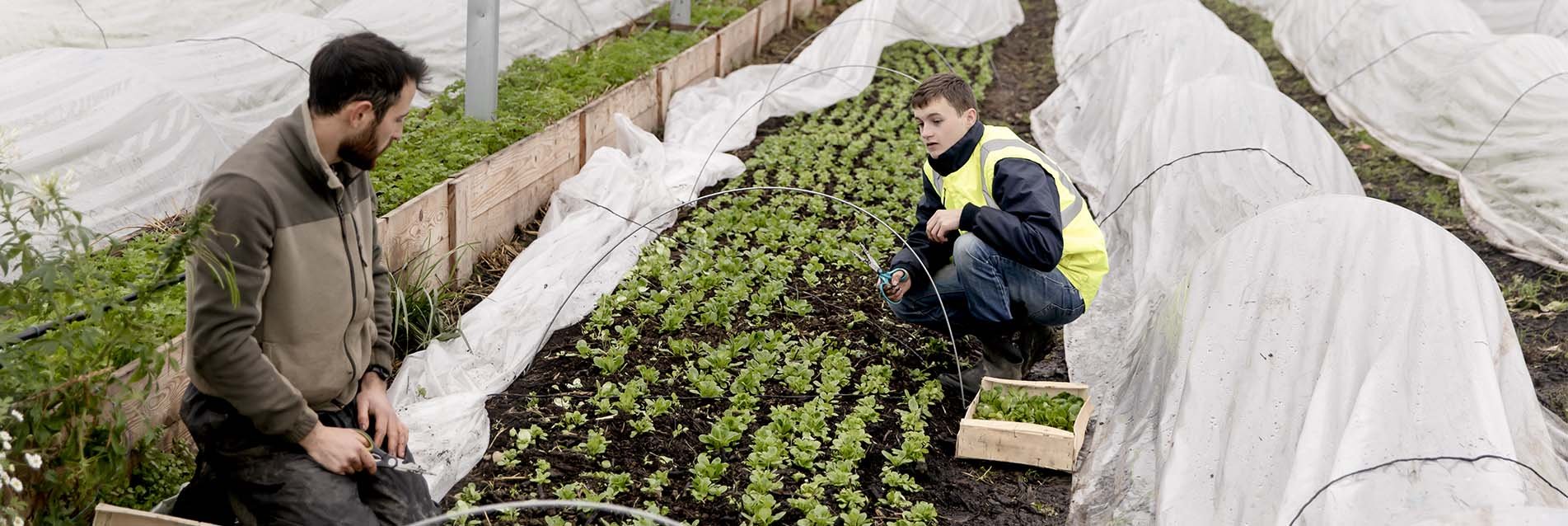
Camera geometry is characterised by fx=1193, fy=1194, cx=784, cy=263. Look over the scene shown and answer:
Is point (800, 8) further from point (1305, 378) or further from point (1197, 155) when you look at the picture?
point (1305, 378)

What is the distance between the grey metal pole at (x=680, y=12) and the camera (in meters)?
10.0

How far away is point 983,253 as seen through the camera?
15.1 ft

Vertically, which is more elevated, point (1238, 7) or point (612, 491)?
point (612, 491)

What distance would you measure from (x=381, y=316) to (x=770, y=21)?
8793mm

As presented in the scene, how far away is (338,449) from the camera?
2.88 m

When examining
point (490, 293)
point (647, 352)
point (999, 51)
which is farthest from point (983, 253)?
point (999, 51)

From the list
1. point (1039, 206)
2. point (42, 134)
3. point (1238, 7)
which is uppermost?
point (1039, 206)

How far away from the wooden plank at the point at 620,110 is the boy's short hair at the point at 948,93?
2.96m

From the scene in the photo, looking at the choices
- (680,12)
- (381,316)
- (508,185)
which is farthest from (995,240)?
(680,12)

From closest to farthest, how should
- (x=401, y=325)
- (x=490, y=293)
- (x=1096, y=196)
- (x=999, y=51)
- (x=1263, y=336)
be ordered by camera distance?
(x=1263, y=336), (x=401, y=325), (x=490, y=293), (x=1096, y=196), (x=999, y=51)

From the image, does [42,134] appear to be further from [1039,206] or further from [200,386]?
[1039,206]

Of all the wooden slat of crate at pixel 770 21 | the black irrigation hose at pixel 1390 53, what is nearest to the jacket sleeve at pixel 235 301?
the wooden slat of crate at pixel 770 21

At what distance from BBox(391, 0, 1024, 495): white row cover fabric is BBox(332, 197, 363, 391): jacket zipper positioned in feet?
3.05

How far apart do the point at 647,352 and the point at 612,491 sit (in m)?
1.17
